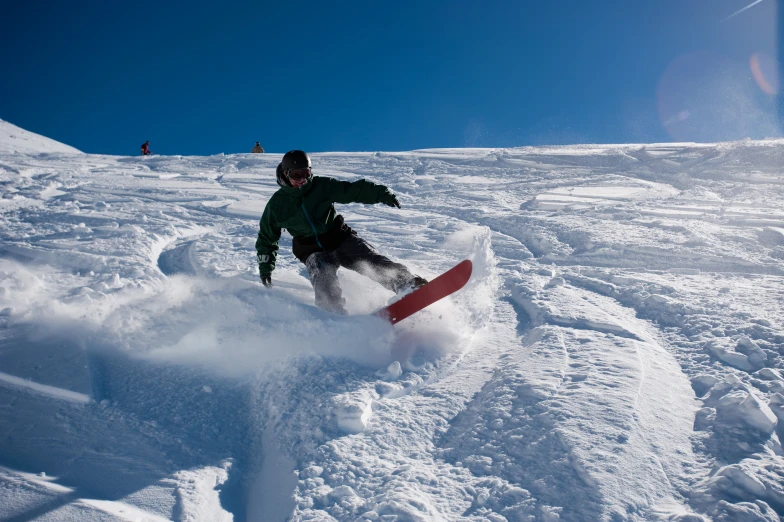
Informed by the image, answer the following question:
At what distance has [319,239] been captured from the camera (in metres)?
3.85

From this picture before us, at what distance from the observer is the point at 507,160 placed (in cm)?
1338

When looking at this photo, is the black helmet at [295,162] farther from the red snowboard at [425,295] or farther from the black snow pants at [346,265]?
the red snowboard at [425,295]

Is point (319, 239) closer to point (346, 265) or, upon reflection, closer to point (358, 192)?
point (346, 265)

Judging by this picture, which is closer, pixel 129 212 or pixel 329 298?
pixel 329 298

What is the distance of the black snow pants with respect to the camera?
3637 mm

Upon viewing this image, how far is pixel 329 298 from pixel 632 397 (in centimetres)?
226

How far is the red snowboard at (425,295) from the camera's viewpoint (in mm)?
3275

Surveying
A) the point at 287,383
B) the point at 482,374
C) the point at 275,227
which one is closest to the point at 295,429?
the point at 287,383

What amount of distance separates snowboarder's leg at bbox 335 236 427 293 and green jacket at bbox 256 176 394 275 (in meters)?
0.18

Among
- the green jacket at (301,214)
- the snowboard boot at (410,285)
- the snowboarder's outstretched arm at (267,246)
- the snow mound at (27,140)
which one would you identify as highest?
the snow mound at (27,140)

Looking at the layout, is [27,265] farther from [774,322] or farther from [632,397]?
[774,322]

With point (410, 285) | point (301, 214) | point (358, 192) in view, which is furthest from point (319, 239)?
point (410, 285)

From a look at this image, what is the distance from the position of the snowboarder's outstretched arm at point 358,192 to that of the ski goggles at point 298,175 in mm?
299

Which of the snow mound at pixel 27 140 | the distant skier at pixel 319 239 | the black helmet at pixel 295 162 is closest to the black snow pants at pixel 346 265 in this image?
the distant skier at pixel 319 239
